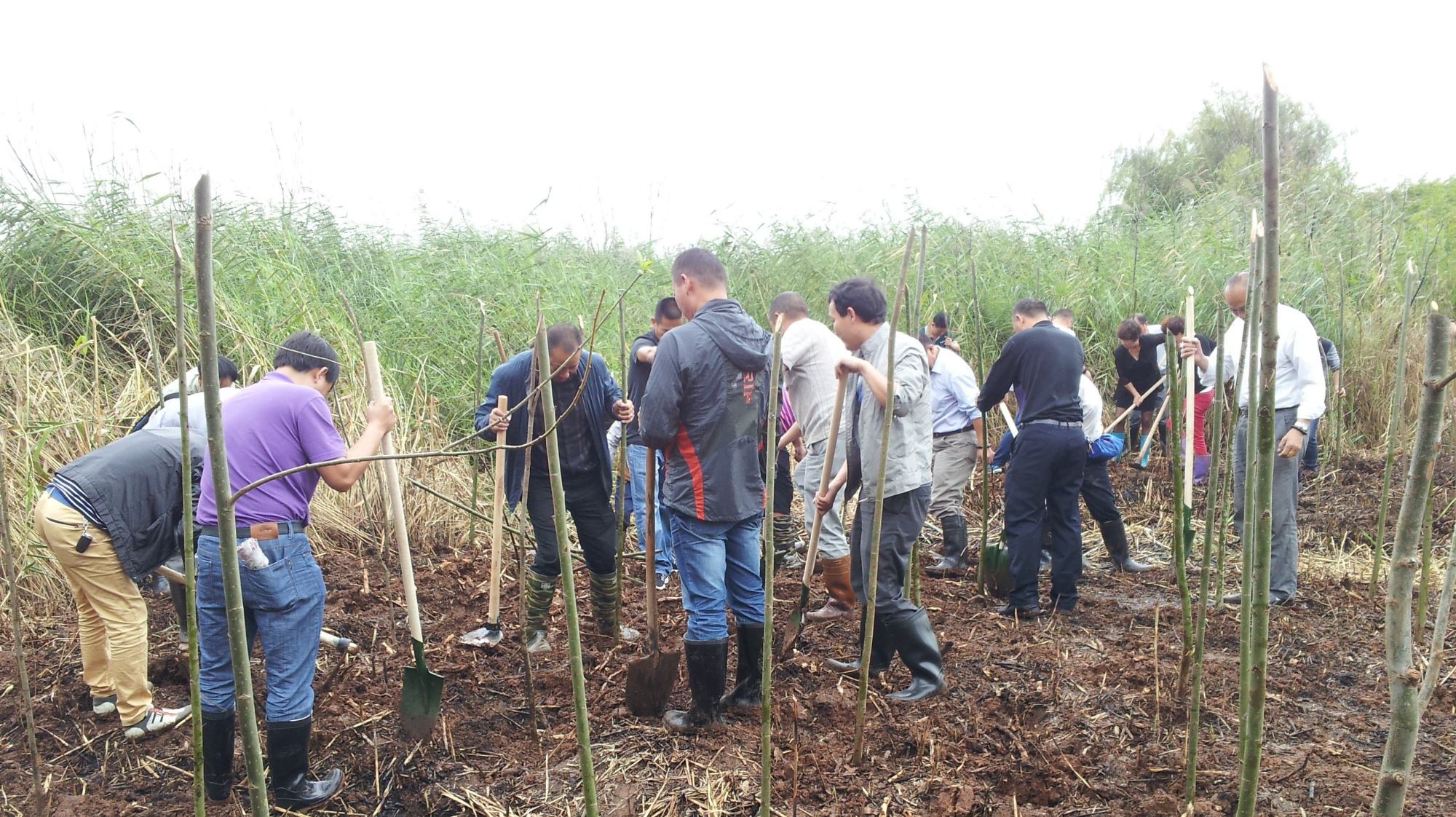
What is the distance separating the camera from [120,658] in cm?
383

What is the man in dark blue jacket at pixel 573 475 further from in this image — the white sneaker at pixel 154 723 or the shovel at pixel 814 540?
the white sneaker at pixel 154 723

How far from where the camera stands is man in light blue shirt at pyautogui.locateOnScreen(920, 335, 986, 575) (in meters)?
6.44

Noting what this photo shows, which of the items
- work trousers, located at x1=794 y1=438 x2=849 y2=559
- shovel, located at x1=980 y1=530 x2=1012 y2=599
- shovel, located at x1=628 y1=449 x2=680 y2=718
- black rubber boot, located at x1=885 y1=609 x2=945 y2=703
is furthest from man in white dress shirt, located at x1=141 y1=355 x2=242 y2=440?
shovel, located at x1=980 y1=530 x2=1012 y2=599

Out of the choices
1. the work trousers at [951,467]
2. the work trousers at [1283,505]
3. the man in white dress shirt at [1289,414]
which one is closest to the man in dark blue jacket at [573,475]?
the work trousers at [951,467]

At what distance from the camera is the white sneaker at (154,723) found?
151 inches

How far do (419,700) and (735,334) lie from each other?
6.20 feet

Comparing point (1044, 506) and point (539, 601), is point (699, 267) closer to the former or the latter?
point (539, 601)

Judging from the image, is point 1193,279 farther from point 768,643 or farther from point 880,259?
point 768,643

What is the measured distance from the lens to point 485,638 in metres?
4.70

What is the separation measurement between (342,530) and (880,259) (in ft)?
23.2

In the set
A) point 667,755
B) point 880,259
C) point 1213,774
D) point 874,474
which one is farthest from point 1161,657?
point 880,259

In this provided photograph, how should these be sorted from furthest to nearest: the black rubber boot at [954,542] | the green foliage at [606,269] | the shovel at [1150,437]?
the shovel at [1150,437] → the green foliage at [606,269] → the black rubber boot at [954,542]

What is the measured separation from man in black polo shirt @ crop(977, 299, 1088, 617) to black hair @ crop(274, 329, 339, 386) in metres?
3.53

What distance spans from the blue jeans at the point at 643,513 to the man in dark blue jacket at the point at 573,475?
122 centimetres
